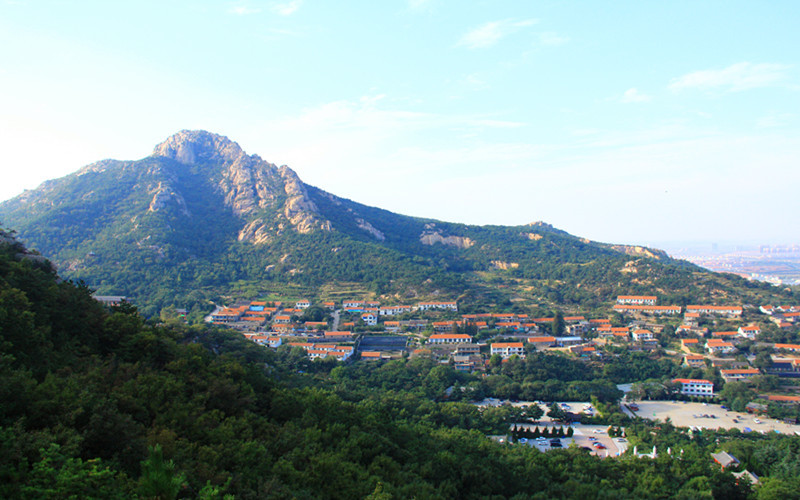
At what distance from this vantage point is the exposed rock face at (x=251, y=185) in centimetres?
6925

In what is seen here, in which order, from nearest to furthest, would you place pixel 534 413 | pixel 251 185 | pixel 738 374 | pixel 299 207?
pixel 534 413 < pixel 738 374 < pixel 299 207 < pixel 251 185

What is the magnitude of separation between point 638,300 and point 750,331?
13049mm

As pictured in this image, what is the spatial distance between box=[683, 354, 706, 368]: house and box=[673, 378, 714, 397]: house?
11.1ft

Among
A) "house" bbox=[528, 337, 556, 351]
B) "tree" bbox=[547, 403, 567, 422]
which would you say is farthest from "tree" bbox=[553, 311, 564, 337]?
"tree" bbox=[547, 403, 567, 422]

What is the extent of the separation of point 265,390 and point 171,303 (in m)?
32.5

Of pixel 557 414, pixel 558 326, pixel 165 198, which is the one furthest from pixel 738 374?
pixel 165 198

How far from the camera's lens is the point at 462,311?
162 feet

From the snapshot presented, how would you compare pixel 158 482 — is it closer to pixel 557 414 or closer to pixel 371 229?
pixel 557 414

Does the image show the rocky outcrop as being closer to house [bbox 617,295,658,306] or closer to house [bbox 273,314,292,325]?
house [bbox 273,314,292,325]

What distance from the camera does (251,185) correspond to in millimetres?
77750

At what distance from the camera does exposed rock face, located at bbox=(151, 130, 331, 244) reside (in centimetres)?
6925

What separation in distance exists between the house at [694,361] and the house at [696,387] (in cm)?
337

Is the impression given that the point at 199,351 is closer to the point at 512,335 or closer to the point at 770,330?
the point at 512,335

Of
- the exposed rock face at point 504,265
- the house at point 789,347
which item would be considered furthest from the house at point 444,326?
the exposed rock face at point 504,265
